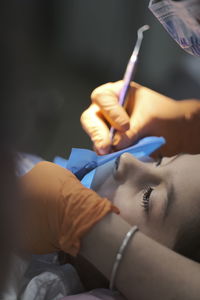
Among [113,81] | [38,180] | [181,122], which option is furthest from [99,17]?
[38,180]

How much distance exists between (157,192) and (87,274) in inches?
7.7

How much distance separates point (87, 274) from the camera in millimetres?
672

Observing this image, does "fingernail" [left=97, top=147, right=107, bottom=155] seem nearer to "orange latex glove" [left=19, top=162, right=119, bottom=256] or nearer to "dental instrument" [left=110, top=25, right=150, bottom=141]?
"dental instrument" [left=110, top=25, right=150, bottom=141]

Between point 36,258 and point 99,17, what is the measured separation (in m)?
0.53

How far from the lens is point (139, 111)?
3.23 ft

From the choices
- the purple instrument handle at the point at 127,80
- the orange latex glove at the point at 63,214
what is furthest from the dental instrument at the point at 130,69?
the orange latex glove at the point at 63,214

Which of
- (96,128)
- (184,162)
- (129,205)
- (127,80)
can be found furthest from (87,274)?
(127,80)

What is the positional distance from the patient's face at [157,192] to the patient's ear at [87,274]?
11 centimetres

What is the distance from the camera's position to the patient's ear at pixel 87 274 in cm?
66

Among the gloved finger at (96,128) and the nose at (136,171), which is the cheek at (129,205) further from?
the gloved finger at (96,128)

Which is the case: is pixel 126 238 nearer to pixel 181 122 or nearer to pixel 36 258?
pixel 36 258

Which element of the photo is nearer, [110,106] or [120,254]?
[120,254]

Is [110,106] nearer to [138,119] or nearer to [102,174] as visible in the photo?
[138,119]

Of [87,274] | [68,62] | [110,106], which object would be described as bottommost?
[87,274]
